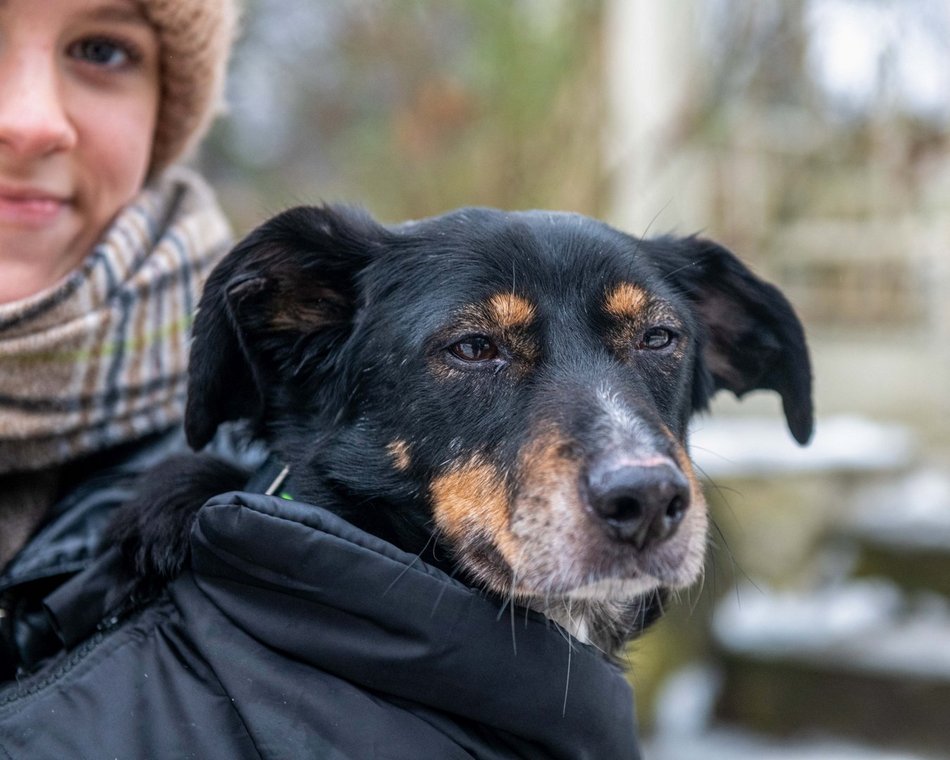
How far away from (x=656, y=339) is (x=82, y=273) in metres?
1.12

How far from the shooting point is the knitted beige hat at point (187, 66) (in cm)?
210

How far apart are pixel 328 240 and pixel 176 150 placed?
2.10 ft

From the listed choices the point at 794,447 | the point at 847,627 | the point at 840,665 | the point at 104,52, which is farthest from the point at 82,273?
the point at 794,447

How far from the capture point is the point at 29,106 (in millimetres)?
1848

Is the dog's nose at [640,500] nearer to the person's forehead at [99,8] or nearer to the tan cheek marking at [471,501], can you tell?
the tan cheek marking at [471,501]

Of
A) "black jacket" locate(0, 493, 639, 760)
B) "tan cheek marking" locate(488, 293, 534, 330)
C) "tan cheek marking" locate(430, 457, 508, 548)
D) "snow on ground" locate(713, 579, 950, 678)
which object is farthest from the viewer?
"snow on ground" locate(713, 579, 950, 678)

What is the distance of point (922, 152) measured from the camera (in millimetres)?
10117

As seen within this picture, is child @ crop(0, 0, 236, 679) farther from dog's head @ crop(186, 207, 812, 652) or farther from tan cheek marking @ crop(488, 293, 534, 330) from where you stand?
tan cheek marking @ crop(488, 293, 534, 330)

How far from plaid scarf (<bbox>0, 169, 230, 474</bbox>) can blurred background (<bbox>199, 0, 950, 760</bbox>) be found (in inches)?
45.6

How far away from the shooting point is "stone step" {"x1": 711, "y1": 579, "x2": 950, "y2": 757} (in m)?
5.05

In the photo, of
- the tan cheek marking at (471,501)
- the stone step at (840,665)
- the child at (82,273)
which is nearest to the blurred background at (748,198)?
the stone step at (840,665)

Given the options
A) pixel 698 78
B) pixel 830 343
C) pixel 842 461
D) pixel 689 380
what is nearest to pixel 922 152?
pixel 830 343

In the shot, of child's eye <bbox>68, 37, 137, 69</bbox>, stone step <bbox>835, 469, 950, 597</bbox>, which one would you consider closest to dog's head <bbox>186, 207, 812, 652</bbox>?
child's eye <bbox>68, 37, 137, 69</bbox>

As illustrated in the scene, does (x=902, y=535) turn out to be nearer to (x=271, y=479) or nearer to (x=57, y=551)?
(x=271, y=479)
